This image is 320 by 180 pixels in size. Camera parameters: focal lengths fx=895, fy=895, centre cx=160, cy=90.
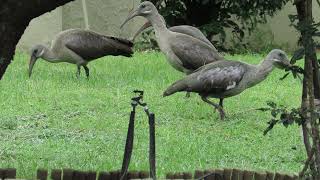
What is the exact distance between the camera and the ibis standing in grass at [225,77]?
8.81 metres

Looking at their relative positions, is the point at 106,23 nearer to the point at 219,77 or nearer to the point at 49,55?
the point at 49,55

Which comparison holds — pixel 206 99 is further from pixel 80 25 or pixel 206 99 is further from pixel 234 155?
pixel 80 25

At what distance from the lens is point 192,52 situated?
10.1 meters

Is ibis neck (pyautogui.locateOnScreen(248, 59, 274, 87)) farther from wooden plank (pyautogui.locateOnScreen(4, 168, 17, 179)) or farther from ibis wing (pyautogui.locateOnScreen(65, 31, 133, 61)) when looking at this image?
wooden plank (pyautogui.locateOnScreen(4, 168, 17, 179))

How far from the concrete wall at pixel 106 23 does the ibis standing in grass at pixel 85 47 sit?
3.68m

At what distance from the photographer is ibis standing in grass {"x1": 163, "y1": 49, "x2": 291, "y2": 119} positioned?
28.9ft

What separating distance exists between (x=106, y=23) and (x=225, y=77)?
805 cm

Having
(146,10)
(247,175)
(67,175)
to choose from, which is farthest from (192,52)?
(67,175)

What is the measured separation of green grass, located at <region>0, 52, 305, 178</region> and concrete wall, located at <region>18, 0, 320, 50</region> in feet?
10.3

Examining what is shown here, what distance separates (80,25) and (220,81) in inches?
312

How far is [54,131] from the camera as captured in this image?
8.17 m

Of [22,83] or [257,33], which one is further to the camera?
[257,33]

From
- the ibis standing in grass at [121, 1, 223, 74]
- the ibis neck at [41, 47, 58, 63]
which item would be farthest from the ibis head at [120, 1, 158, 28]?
the ibis neck at [41, 47, 58, 63]

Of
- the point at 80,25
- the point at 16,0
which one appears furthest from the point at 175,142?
the point at 80,25
